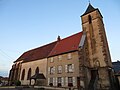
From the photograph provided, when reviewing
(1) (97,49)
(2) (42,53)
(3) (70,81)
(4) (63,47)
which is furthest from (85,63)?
(2) (42,53)

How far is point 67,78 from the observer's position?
25656 mm

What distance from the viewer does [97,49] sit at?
87.2 ft

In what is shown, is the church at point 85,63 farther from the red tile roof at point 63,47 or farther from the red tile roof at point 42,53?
the red tile roof at point 42,53

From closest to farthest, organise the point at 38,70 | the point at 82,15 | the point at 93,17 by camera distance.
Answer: the point at 93,17 < the point at 82,15 < the point at 38,70

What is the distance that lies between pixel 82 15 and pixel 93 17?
11.9ft

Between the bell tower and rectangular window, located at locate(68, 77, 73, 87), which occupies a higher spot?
the bell tower

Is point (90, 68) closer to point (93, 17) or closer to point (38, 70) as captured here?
point (93, 17)

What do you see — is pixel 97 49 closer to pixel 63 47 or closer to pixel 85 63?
pixel 85 63

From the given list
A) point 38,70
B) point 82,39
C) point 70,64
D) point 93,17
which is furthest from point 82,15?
point 38,70

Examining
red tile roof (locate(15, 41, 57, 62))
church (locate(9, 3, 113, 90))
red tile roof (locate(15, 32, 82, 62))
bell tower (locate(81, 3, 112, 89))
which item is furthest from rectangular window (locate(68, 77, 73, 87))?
red tile roof (locate(15, 41, 57, 62))

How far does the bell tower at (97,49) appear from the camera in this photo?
23920 millimetres

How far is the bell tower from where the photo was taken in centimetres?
2392

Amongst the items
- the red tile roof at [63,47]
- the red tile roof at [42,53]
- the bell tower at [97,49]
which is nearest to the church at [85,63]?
the bell tower at [97,49]

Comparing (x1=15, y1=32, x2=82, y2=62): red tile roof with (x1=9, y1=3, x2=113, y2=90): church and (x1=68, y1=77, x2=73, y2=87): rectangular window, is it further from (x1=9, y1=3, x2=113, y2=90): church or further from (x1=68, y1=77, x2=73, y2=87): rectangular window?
(x1=68, y1=77, x2=73, y2=87): rectangular window
